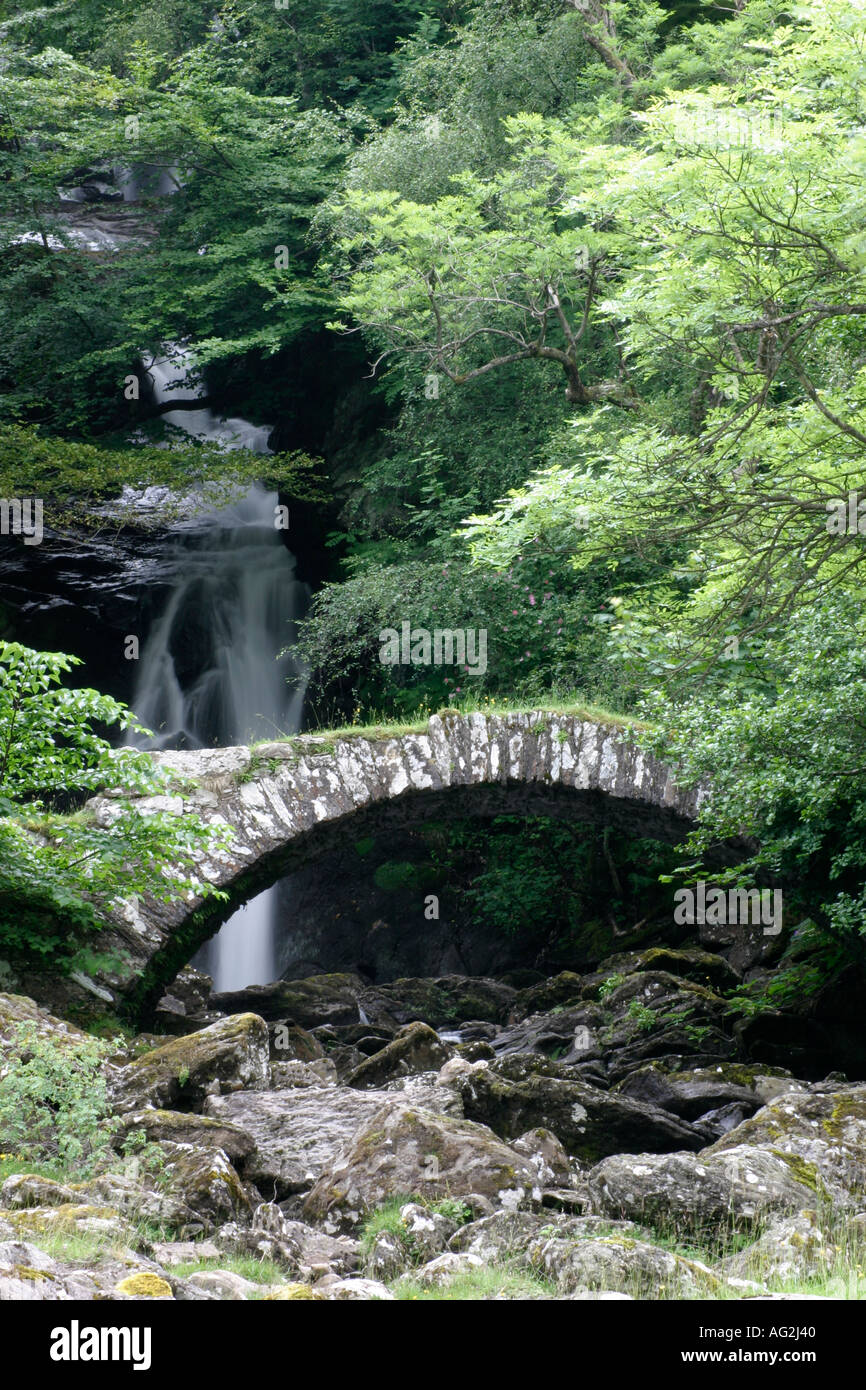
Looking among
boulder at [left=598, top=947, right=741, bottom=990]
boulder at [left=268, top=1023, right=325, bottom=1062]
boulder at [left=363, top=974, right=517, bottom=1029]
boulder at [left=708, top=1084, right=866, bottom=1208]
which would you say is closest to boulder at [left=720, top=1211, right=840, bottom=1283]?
boulder at [left=708, top=1084, right=866, bottom=1208]

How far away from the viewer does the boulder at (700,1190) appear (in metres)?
4.43

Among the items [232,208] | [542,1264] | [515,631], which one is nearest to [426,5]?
[232,208]

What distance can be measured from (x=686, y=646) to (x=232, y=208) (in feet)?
44.8

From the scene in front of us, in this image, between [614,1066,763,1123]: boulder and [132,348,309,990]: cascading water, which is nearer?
[614,1066,763,1123]: boulder

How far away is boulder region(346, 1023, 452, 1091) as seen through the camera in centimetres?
728

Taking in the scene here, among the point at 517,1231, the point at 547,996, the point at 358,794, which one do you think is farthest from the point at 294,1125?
the point at 547,996

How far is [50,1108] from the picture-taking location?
15.8ft

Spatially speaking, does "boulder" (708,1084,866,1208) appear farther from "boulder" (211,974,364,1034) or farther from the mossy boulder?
"boulder" (211,974,364,1034)

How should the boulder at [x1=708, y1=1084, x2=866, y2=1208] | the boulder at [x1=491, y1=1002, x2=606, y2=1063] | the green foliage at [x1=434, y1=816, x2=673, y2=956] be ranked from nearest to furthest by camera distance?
the boulder at [x1=708, y1=1084, x2=866, y2=1208] → the boulder at [x1=491, y1=1002, x2=606, y2=1063] → the green foliage at [x1=434, y1=816, x2=673, y2=956]

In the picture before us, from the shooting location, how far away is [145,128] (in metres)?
17.5

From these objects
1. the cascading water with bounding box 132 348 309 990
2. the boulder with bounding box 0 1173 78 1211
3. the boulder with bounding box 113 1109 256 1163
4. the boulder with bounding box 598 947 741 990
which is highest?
the cascading water with bounding box 132 348 309 990

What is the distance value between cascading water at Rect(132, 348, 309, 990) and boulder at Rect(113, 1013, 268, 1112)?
9293 millimetres

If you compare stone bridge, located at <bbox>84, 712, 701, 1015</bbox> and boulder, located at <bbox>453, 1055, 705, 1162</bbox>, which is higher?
stone bridge, located at <bbox>84, 712, 701, 1015</bbox>

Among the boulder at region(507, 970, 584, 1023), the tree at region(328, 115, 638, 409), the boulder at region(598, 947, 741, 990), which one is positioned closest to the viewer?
the boulder at region(598, 947, 741, 990)
